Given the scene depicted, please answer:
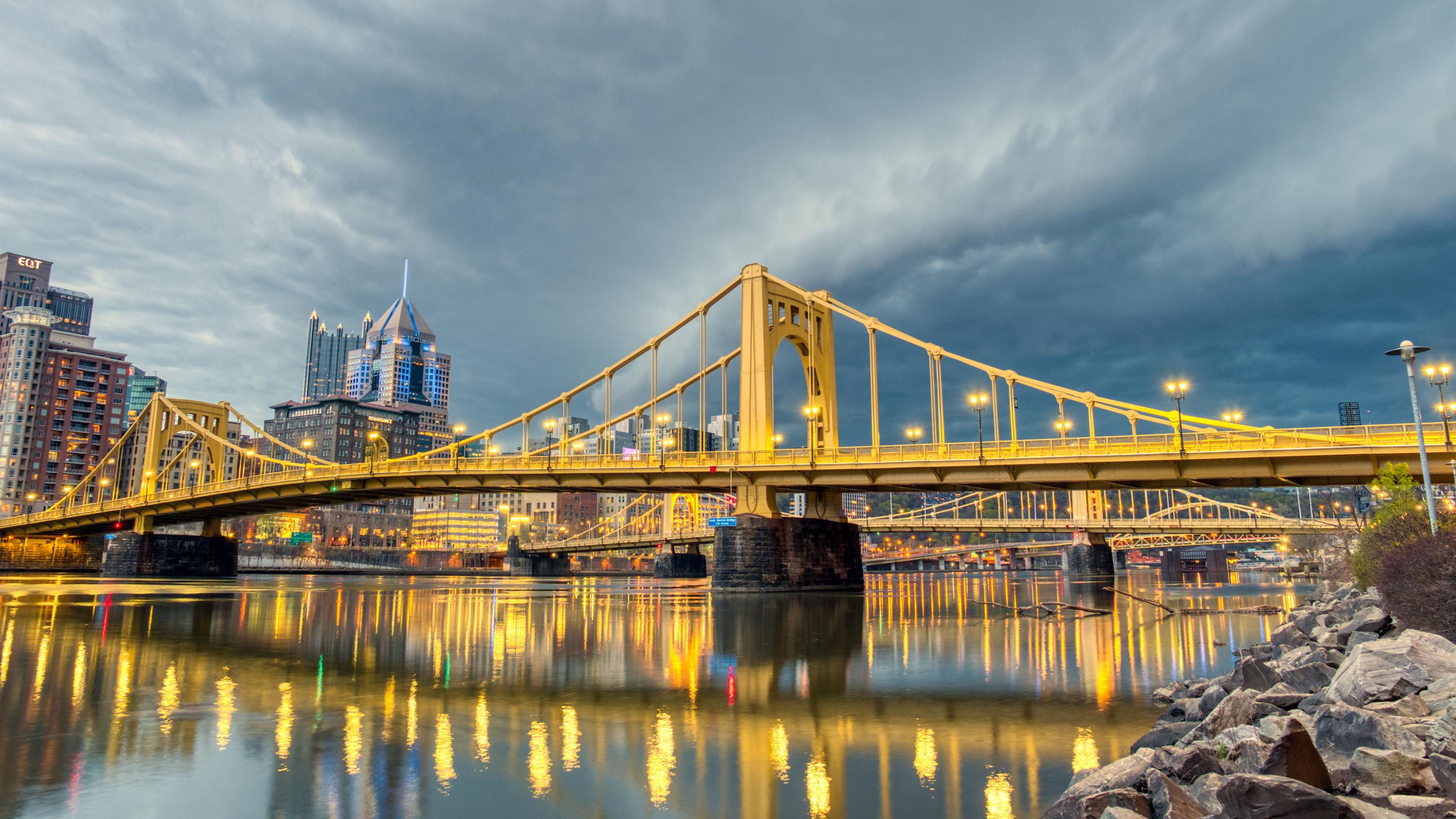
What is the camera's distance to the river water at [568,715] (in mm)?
7969

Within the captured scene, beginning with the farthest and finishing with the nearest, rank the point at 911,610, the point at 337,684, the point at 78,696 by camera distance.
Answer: the point at 911,610 → the point at 337,684 → the point at 78,696

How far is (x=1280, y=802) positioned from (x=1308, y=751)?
0.80m

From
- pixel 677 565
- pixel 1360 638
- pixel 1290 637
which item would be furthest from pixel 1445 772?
pixel 677 565

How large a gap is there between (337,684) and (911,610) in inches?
1157

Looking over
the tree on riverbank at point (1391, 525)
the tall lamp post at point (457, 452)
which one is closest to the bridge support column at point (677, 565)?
the tall lamp post at point (457, 452)

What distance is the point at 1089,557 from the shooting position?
106m

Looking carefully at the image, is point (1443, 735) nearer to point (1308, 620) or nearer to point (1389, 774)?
point (1389, 774)

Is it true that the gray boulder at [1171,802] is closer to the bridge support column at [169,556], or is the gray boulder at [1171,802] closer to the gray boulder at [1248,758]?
the gray boulder at [1248,758]

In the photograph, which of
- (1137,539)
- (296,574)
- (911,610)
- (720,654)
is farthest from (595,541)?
(720,654)

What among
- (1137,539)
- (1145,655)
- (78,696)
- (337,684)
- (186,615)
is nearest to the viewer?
(78,696)

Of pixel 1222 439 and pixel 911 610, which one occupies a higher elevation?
pixel 1222 439

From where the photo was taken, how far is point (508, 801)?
7.75 meters

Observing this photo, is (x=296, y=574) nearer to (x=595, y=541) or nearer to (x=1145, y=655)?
(x=595, y=541)

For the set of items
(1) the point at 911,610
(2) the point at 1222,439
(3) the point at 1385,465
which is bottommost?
(1) the point at 911,610
